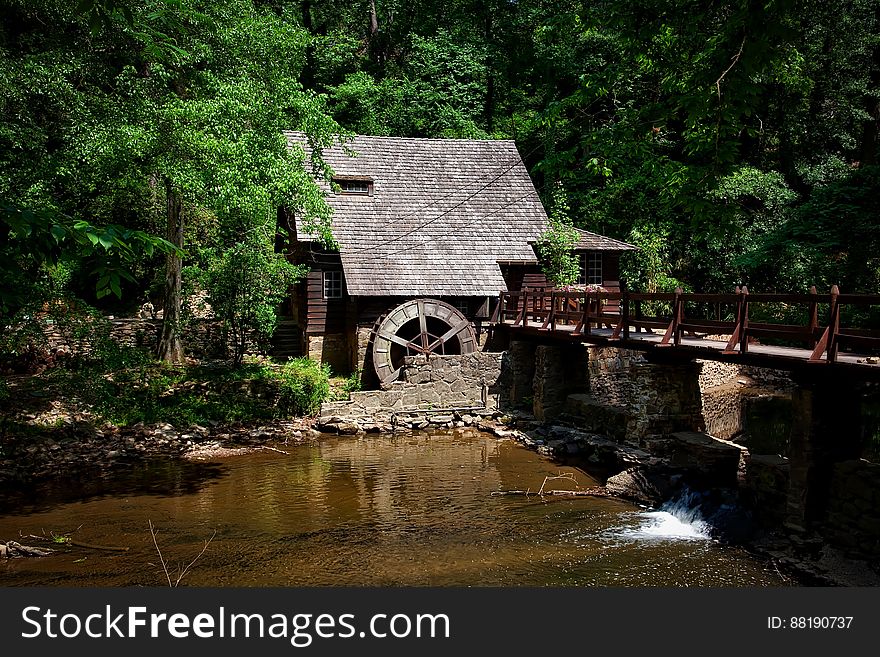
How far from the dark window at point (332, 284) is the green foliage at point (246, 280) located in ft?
6.58

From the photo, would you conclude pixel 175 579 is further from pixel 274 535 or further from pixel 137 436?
pixel 137 436

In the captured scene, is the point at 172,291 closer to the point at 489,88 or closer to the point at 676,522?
the point at 676,522

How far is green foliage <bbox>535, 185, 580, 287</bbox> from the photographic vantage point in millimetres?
21595

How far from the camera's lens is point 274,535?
32.1 ft

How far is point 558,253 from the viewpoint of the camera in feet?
70.9

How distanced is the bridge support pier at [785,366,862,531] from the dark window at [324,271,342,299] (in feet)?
46.3

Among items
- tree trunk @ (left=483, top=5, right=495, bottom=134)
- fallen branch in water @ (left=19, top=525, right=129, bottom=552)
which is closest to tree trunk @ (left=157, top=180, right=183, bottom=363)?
fallen branch in water @ (left=19, top=525, right=129, bottom=552)

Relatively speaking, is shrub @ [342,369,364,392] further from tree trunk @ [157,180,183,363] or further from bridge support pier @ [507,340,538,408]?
tree trunk @ [157,180,183,363]

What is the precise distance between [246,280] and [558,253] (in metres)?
9.52

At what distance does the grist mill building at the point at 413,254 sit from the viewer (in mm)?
19703

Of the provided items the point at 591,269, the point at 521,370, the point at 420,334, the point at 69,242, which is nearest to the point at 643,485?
the point at 521,370

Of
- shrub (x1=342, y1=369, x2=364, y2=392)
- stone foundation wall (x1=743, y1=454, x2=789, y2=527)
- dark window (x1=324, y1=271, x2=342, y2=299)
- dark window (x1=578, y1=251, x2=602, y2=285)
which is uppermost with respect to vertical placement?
dark window (x1=578, y1=251, x2=602, y2=285)

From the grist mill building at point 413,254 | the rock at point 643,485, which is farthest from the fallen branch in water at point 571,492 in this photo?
the grist mill building at point 413,254

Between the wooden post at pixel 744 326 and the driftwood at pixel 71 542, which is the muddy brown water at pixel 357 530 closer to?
the driftwood at pixel 71 542
